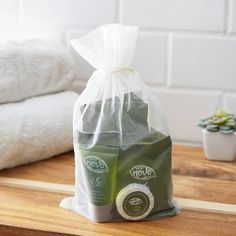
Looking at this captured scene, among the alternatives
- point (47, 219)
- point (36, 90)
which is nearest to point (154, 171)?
point (47, 219)

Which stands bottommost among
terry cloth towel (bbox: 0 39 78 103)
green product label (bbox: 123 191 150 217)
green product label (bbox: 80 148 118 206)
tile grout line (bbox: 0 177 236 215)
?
tile grout line (bbox: 0 177 236 215)

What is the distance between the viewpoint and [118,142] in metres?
0.67

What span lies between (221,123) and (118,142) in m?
0.27

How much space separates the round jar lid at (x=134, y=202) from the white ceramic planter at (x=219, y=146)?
0.26 metres

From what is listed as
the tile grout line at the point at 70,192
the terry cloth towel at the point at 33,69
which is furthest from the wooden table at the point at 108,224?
the terry cloth towel at the point at 33,69

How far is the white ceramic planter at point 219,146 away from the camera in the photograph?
2.93 ft

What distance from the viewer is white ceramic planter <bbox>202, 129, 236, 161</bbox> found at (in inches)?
35.1

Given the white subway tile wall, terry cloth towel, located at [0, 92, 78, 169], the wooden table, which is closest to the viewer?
the wooden table

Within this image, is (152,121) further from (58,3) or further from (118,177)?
(58,3)

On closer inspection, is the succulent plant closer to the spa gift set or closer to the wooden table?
the wooden table

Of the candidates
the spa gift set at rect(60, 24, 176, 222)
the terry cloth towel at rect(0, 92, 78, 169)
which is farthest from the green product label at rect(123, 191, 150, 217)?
the terry cloth towel at rect(0, 92, 78, 169)

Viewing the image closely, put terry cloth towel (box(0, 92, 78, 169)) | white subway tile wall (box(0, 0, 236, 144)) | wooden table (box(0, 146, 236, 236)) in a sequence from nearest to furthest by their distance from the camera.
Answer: wooden table (box(0, 146, 236, 236)) < terry cloth towel (box(0, 92, 78, 169)) < white subway tile wall (box(0, 0, 236, 144))

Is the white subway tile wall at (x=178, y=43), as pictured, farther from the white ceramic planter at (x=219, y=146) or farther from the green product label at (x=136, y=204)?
the green product label at (x=136, y=204)

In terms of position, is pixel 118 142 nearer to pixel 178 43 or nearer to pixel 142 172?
pixel 142 172
